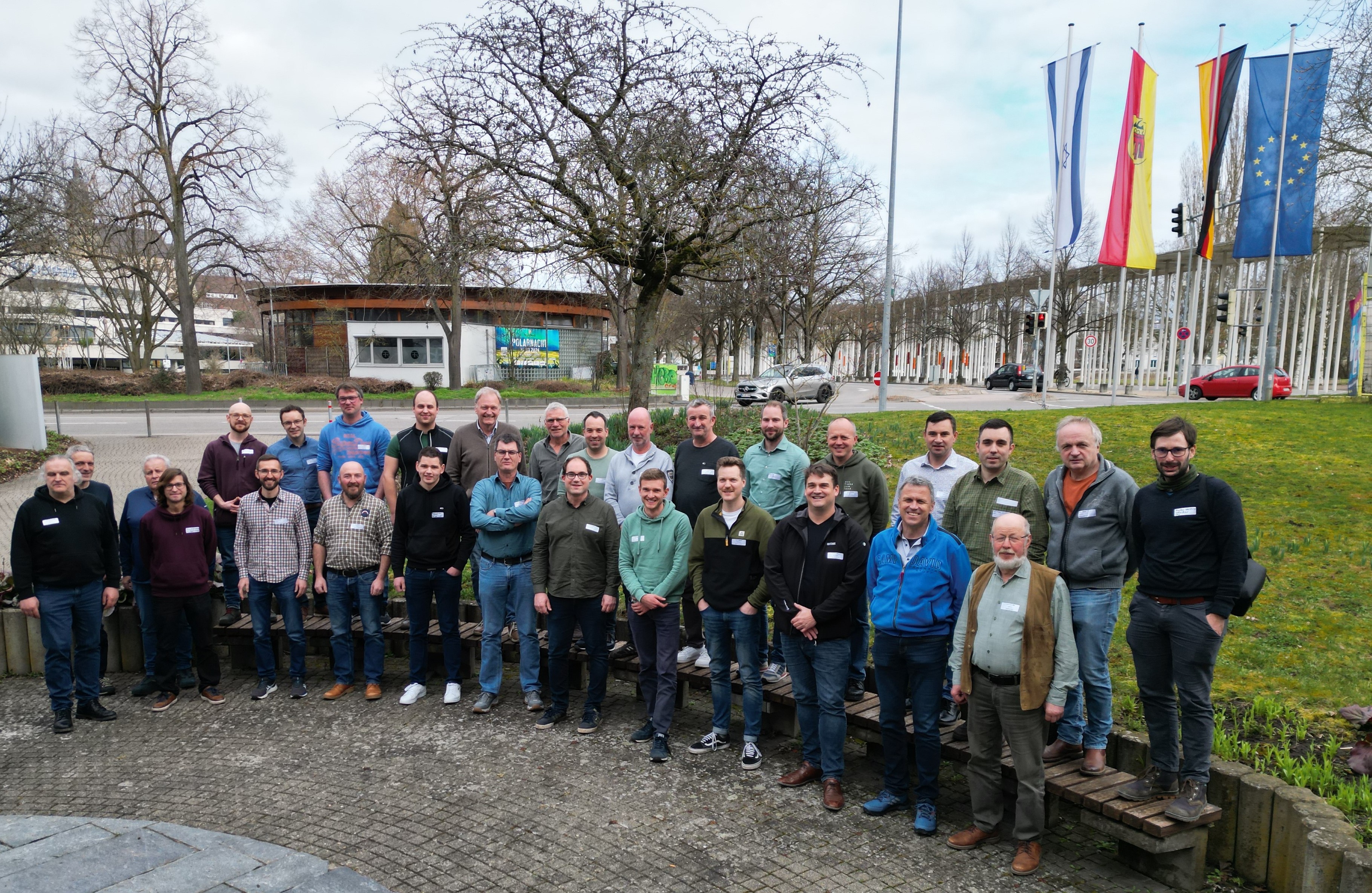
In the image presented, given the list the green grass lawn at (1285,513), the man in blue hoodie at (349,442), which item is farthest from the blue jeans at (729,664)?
the man in blue hoodie at (349,442)

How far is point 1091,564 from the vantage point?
434 centimetres

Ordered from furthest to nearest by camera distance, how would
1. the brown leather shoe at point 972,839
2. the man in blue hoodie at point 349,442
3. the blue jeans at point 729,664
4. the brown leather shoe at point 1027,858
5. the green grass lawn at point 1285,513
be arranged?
1. the man in blue hoodie at point 349,442
2. the green grass lawn at point 1285,513
3. the blue jeans at point 729,664
4. the brown leather shoe at point 972,839
5. the brown leather shoe at point 1027,858

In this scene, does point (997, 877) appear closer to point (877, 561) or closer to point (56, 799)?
point (877, 561)

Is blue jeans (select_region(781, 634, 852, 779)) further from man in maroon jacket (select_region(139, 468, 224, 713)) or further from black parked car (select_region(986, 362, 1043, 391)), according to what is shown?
black parked car (select_region(986, 362, 1043, 391))

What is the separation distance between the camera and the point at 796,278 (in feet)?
51.0

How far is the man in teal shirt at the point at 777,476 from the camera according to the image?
5.98 metres

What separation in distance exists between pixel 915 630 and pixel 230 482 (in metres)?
5.99

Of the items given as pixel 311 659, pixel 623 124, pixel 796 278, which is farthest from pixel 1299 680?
pixel 796 278

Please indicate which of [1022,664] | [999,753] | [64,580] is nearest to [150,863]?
[64,580]

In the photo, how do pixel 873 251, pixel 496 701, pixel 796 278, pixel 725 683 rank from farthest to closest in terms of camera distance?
pixel 873 251
pixel 796 278
pixel 496 701
pixel 725 683

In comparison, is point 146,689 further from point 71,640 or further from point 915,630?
point 915,630

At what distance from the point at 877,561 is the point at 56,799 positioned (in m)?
4.90

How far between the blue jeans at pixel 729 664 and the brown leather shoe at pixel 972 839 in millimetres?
1378

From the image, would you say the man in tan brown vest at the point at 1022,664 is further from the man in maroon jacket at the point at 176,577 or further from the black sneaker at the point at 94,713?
the black sneaker at the point at 94,713
